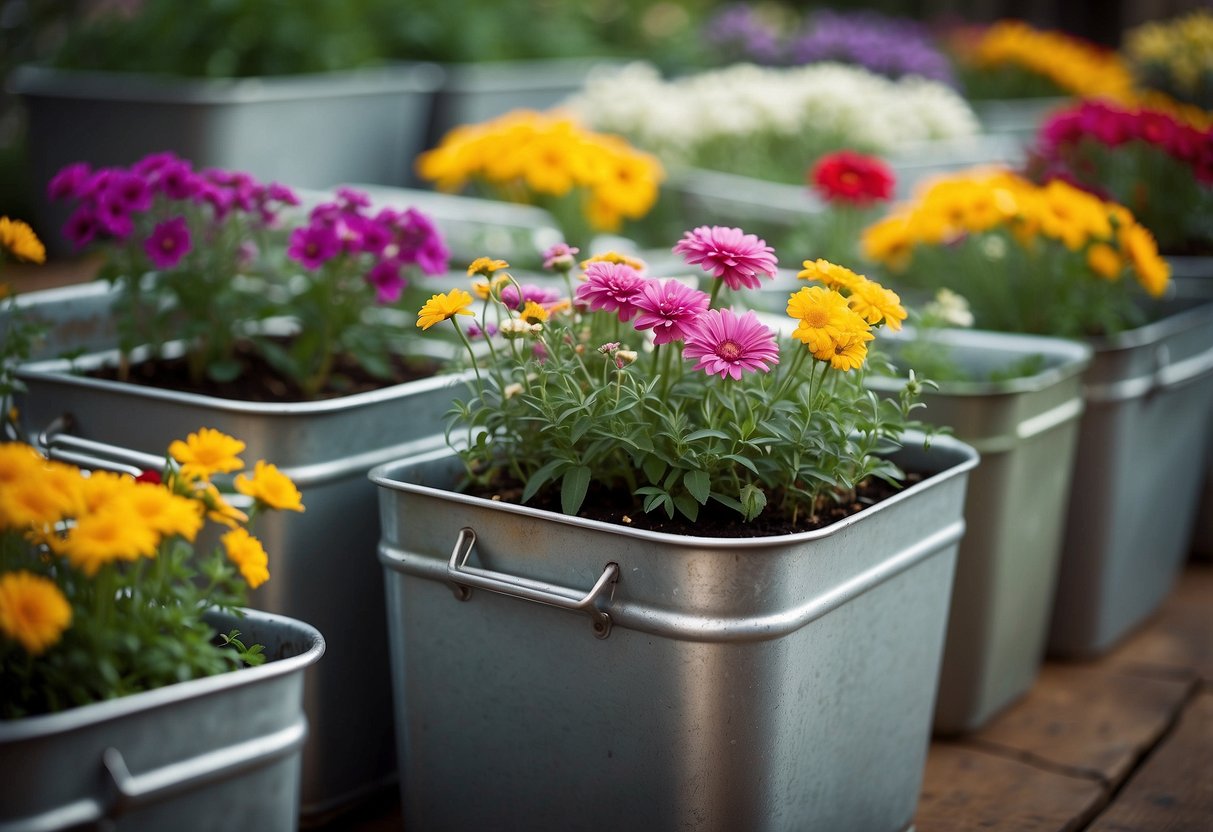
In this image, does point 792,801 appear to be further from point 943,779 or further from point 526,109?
point 526,109

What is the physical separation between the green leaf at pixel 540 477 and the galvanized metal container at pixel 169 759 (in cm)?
33

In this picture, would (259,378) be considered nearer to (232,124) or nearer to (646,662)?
(646,662)

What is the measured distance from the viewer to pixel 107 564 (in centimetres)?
113

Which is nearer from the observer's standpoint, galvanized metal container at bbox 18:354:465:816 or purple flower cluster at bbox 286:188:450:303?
galvanized metal container at bbox 18:354:465:816

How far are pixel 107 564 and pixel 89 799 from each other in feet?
0.64

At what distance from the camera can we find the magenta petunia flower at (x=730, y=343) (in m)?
1.41

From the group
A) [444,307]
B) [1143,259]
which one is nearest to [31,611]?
[444,307]

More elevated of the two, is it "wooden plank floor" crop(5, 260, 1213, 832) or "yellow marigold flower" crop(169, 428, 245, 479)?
"yellow marigold flower" crop(169, 428, 245, 479)

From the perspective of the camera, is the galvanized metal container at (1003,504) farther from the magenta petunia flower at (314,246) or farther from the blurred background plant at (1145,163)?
the magenta petunia flower at (314,246)

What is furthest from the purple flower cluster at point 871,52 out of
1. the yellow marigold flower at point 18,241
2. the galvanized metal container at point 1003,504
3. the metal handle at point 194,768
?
the metal handle at point 194,768

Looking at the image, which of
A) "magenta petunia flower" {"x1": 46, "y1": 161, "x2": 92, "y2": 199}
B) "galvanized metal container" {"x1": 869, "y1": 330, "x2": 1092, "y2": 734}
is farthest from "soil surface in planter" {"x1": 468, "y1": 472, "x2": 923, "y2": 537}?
"magenta petunia flower" {"x1": 46, "y1": 161, "x2": 92, "y2": 199}

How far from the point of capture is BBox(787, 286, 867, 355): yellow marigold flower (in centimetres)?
142

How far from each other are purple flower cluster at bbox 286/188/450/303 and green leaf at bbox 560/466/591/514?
0.60 meters

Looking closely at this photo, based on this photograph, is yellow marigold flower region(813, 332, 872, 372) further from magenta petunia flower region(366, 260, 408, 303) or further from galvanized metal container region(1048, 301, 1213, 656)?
galvanized metal container region(1048, 301, 1213, 656)
